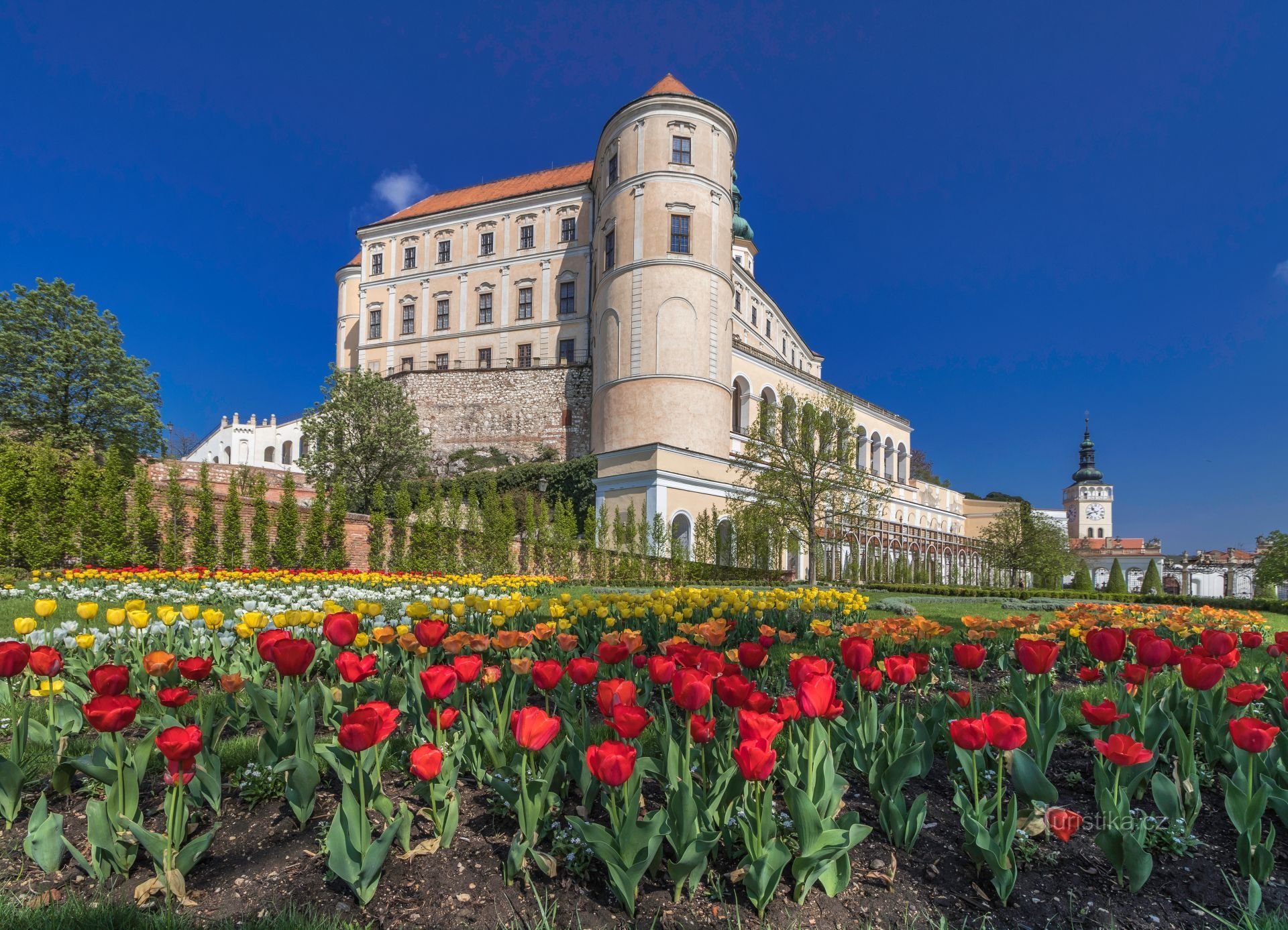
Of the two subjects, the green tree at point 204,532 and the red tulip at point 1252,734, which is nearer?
the red tulip at point 1252,734

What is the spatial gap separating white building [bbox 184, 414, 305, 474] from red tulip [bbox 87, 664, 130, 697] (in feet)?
210

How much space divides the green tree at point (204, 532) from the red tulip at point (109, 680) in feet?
55.7

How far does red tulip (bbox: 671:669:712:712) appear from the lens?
86.8 inches

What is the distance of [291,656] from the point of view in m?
2.64

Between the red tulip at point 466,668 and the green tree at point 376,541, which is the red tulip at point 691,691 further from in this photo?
the green tree at point 376,541

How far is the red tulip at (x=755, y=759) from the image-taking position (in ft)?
6.17

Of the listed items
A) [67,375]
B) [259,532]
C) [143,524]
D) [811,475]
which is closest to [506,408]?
[67,375]

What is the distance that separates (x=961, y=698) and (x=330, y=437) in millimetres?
32289

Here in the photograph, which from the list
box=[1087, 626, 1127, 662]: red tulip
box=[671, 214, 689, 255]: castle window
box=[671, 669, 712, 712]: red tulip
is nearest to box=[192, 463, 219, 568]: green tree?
box=[671, 669, 712, 712]: red tulip

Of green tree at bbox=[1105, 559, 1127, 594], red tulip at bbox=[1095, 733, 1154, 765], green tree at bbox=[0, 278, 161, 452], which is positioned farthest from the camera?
green tree at bbox=[1105, 559, 1127, 594]

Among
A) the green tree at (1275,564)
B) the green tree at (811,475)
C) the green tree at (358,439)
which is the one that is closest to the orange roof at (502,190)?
the green tree at (358,439)

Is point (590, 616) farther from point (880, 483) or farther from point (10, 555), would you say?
point (880, 483)

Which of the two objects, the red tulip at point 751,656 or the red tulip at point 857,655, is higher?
the red tulip at point 857,655

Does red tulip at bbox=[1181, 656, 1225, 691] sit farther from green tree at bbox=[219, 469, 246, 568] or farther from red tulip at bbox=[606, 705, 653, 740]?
green tree at bbox=[219, 469, 246, 568]
